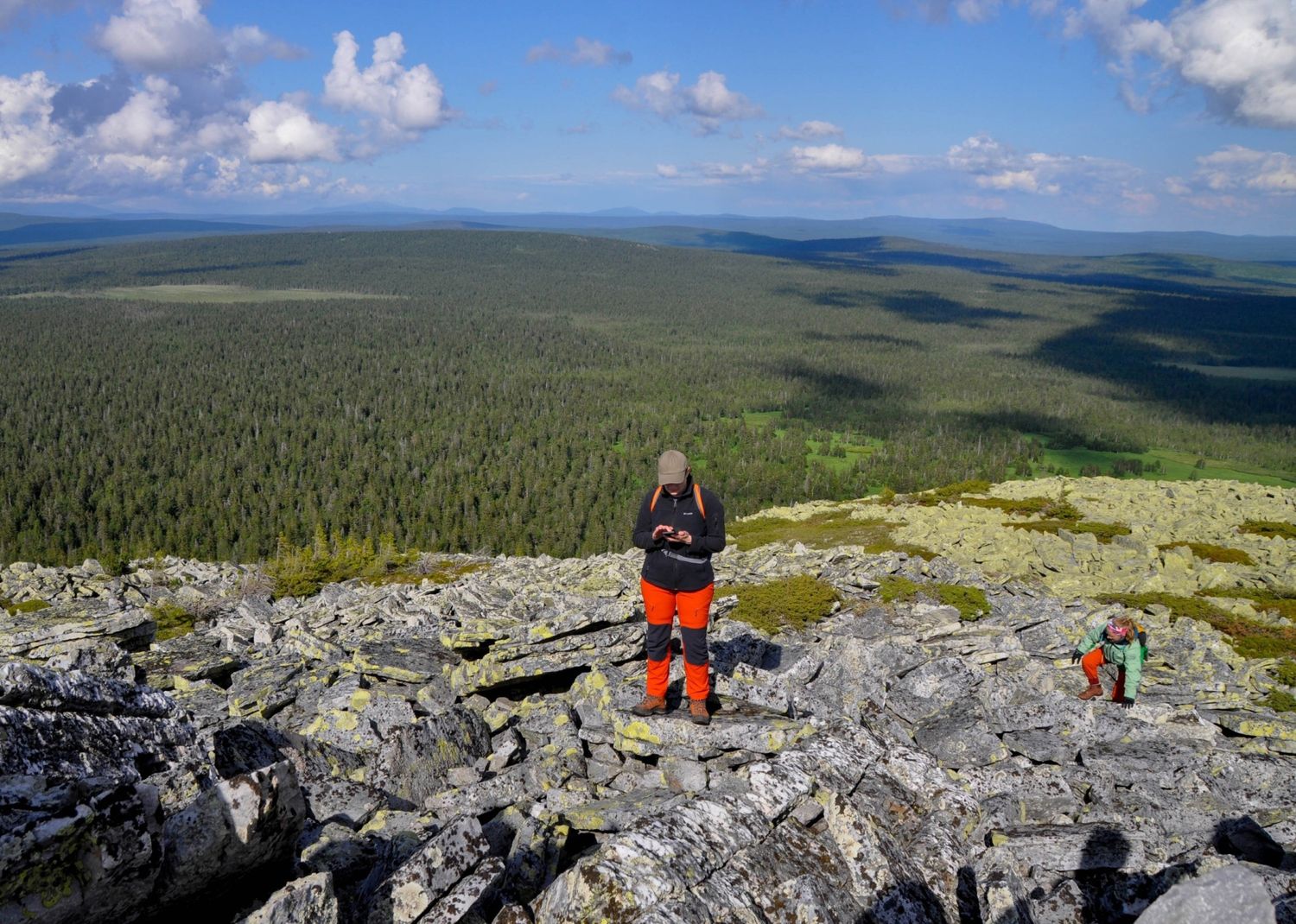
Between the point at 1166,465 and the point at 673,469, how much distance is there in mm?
153391

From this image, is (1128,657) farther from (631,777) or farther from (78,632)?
(78,632)

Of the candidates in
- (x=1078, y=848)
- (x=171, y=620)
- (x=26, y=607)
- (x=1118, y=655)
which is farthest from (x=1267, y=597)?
(x=26, y=607)

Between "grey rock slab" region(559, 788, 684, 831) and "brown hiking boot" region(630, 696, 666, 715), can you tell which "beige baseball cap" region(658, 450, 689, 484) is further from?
"grey rock slab" region(559, 788, 684, 831)

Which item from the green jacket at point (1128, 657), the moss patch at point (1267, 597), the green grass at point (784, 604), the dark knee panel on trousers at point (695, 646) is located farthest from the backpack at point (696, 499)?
the moss patch at point (1267, 597)

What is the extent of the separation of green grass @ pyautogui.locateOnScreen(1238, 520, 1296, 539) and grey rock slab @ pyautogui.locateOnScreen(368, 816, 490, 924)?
34.6m

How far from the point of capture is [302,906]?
6371 mm

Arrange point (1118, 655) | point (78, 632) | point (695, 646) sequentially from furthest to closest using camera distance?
point (78, 632) < point (1118, 655) < point (695, 646)

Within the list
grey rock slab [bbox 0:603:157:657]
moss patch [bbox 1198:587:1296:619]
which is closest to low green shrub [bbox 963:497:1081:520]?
moss patch [bbox 1198:587:1296:619]

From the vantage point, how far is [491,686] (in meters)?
13.9

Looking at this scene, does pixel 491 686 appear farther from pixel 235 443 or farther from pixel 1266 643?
pixel 235 443

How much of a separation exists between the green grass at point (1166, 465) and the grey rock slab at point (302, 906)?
135m

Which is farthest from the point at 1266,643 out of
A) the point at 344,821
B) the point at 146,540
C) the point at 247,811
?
the point at 146,540

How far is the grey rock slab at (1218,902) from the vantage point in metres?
4.73

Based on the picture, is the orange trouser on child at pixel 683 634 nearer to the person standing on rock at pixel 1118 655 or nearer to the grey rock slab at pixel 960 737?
the grey rock slab at pixel 960 737
